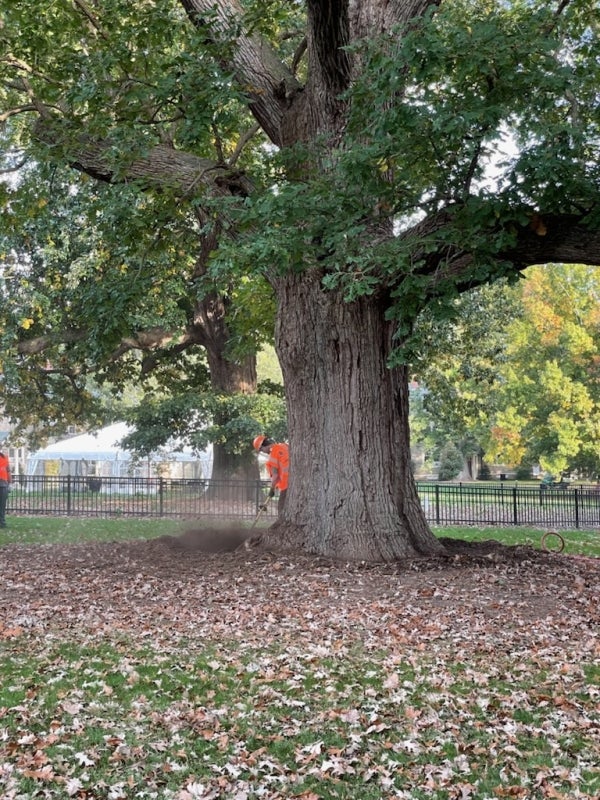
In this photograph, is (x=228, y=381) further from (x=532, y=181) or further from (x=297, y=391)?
(x=532, y=181)

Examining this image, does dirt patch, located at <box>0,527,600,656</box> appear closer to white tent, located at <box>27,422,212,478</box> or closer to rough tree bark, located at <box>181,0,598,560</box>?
rough tree bark, located at <box>181,0,598,560</box>

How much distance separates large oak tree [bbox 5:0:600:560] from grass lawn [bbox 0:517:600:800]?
5.85 ft

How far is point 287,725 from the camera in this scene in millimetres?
5051

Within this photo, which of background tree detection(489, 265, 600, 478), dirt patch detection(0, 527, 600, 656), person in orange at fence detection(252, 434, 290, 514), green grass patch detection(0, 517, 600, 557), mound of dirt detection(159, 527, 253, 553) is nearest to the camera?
dirt patch detection(0, 527, 600, 656)

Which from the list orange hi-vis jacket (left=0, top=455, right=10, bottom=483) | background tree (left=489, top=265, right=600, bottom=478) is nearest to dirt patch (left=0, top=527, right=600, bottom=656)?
orange hi-vis jacket (left=0, top=455, right=10, bottom=483)

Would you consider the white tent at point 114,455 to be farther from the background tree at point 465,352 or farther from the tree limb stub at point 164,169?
the tree limb stub at point 164,169

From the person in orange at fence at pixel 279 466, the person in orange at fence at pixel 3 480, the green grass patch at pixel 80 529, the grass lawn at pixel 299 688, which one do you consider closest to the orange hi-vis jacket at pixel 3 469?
the person in orange at fence at pixel 3 480

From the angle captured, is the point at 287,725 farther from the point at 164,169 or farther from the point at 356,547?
the point at 164,169

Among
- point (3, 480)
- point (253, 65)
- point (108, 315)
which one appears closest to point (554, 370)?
point (108, 315)

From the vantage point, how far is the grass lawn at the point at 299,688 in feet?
14.0

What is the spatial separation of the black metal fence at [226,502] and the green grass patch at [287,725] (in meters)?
15.1

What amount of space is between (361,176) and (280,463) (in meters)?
6.25

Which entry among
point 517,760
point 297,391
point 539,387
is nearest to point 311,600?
point 297,391

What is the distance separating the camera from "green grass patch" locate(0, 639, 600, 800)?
165 inches
